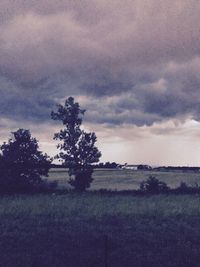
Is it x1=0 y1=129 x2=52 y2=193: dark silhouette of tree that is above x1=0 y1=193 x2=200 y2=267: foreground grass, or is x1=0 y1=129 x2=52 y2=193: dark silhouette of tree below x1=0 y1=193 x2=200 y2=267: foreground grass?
above

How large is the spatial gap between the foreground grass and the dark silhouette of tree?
69.4ft

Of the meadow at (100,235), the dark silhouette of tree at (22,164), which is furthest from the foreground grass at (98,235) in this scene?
the dark silhouette of tree at (22,164)

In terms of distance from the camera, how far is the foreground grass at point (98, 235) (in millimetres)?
21594

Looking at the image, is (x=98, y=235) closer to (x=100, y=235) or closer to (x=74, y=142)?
(x=100, y=235)

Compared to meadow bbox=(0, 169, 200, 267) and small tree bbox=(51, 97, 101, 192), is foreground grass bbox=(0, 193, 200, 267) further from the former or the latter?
small tree bbox=(51, 97, 101, 192)

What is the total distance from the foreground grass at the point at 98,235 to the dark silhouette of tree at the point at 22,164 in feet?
69.4

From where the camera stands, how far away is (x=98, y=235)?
94.4ft

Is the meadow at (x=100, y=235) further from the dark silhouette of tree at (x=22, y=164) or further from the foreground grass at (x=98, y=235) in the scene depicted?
the dark silhouette of tree at (x=22, y=164)

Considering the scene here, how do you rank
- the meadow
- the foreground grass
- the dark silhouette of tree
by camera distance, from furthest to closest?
the dark silhouette of tree, the foreground grass, the meadow

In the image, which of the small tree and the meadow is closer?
the meadow

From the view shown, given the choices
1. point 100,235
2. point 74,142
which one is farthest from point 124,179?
point 100,235

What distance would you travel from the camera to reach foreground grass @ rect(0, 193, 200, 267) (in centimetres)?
2159

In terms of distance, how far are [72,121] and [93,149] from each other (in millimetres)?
7972

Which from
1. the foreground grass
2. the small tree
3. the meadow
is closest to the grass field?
the small tree
